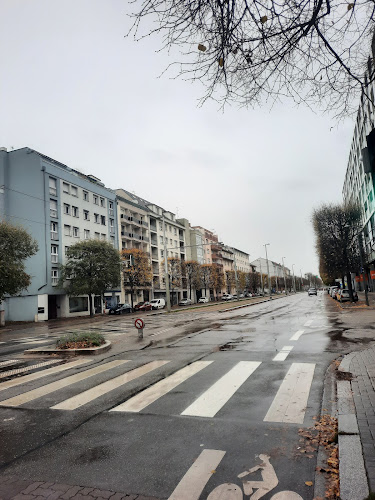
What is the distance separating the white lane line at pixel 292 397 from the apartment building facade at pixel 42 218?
118ft

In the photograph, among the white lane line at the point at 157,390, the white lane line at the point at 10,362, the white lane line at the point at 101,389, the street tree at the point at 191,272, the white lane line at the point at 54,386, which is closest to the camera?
the white lane line at the point at 157,390

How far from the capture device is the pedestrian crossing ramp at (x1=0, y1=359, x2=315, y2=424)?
5.42 m

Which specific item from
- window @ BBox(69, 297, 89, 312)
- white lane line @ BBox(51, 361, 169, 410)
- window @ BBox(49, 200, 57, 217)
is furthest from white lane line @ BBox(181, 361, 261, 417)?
window @ BBox(69, 297, 89, 312)

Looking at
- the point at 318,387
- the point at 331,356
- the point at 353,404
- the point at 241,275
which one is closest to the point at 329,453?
the point at 353,404

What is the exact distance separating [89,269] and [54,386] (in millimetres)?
34172

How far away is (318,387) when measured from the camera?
645cm

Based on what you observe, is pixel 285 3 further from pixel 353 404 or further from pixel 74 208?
pixel 74 208

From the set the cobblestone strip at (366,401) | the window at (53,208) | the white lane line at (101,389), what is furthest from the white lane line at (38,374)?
the window at (53,208)

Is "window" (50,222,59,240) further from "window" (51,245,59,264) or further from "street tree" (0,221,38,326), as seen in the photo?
"street tree" (0,221,38,326)

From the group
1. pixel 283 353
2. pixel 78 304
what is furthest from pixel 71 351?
pixel 78 304

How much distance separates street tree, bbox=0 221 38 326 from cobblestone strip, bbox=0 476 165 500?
90.3 ft

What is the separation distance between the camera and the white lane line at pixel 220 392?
211 inches

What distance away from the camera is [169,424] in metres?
4.85

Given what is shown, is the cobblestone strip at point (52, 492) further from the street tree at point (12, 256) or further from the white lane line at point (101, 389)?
the street tree at point (12, 256)
